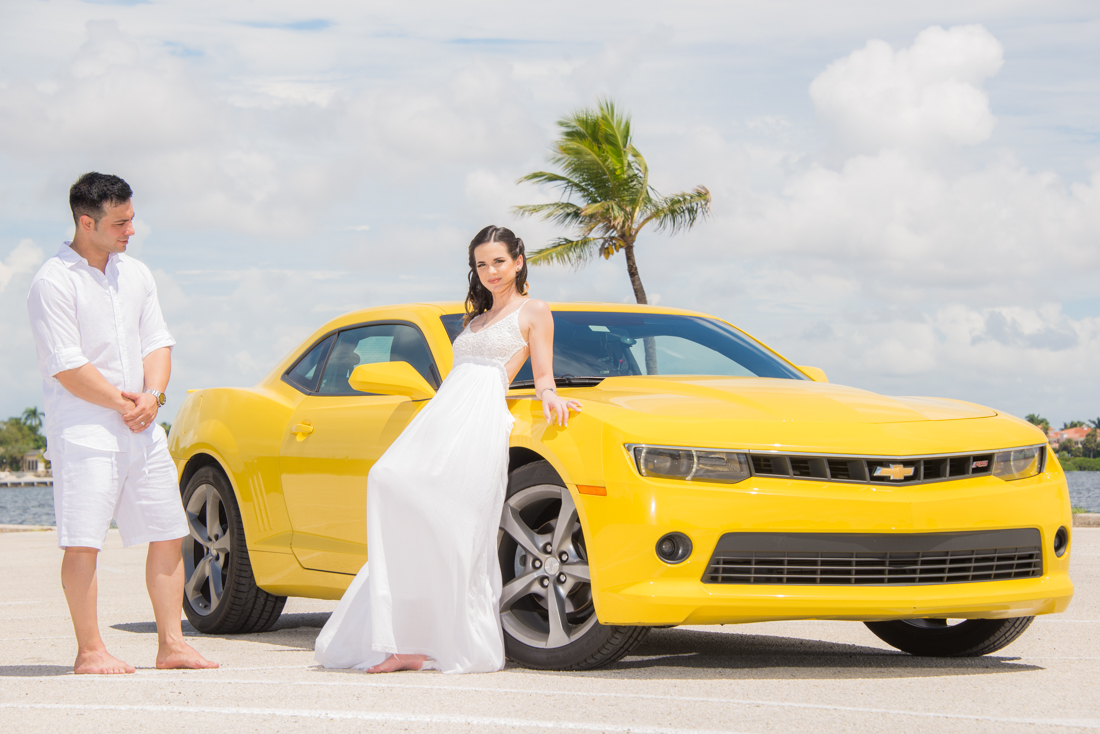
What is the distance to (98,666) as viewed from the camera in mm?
5062

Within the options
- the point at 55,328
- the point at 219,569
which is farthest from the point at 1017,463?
the point at 219,569

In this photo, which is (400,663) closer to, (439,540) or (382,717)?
(439,540)

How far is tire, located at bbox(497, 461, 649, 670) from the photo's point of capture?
16.0ft

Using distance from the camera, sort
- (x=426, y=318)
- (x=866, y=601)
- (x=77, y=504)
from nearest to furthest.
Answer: (x=866, y=601), (x=77, y=504), (x=426, y=318)

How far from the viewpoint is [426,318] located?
20.3 ft

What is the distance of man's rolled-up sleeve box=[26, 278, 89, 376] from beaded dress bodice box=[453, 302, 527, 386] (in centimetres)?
156

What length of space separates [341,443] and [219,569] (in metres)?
1.52

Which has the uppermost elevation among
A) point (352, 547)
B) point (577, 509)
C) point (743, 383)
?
point (743, 383)

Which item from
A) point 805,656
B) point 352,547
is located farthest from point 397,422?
point 805,656

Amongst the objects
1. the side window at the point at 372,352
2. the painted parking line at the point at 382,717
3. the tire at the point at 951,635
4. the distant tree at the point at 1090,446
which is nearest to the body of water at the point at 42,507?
the distant tree at the point at 1090,446

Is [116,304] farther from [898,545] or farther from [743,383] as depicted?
[898,545]

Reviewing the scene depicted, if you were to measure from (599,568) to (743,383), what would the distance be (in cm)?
135

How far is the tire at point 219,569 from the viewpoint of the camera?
6.89 meters

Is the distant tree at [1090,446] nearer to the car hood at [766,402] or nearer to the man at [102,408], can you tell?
the car hood at [766,402]
